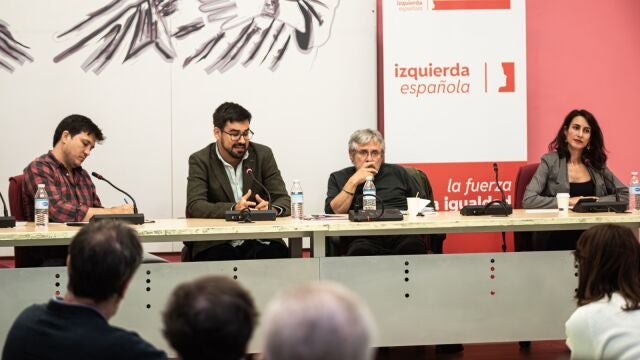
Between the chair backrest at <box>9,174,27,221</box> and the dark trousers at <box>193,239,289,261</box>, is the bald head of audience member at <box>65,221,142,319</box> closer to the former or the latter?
the dark trousers at <box>193,239,289,261</box>

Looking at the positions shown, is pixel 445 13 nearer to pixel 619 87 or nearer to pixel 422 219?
pixel 619 87

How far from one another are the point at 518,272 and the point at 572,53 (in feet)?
7.56

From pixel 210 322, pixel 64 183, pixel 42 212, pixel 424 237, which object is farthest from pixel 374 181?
pixel 210 322

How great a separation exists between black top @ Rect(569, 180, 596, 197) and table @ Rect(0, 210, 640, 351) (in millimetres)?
841

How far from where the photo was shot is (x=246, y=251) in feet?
13.5

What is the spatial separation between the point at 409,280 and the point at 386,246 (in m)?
0.61

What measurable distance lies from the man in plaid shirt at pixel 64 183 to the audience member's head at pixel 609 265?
2.47m

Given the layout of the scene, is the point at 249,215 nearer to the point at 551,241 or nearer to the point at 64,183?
the point at 64,183

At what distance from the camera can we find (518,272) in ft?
12.3

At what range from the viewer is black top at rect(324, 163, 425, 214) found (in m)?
4.50

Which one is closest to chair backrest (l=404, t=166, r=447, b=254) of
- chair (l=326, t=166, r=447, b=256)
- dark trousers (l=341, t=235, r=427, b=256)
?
chair (l=326, t=166, r=447, b=256)

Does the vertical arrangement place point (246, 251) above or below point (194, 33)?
below

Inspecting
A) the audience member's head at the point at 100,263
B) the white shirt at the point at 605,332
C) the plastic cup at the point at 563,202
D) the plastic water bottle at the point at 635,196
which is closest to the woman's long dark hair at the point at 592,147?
the plastic water bottle at the point at 635,196

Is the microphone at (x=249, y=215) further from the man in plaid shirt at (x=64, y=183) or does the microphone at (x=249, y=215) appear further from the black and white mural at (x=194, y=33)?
the black and white mural at (x=194, y=33)
